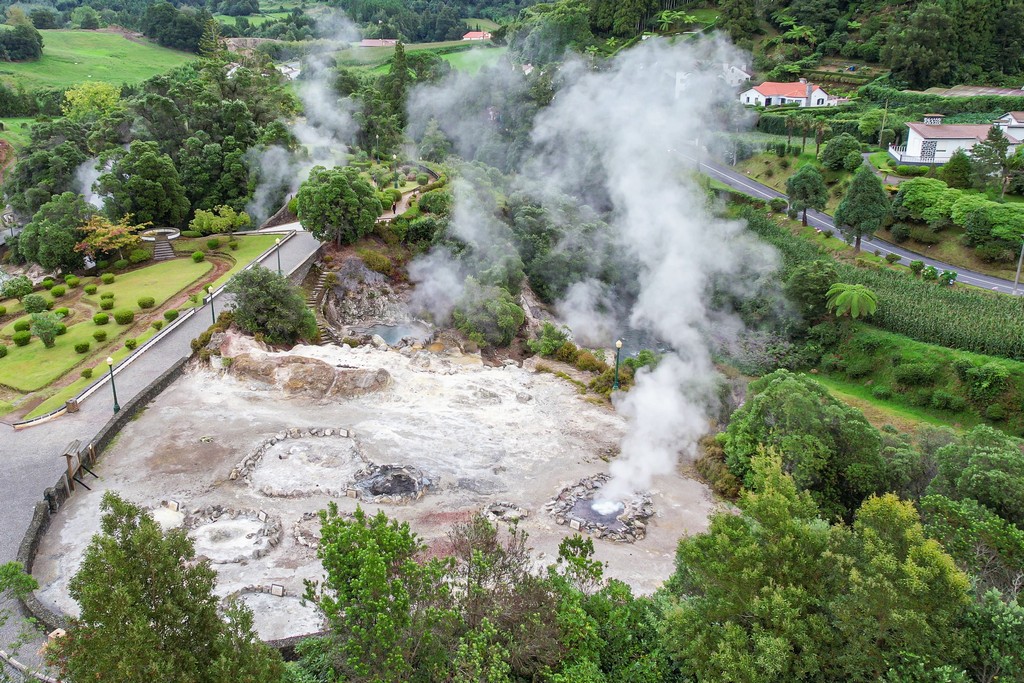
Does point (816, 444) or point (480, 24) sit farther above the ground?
point (480, 24)

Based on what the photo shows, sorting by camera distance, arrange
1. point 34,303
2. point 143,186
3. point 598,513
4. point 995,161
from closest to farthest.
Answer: point 598,513 → point 34,303 → point 143,186 → point 995,161

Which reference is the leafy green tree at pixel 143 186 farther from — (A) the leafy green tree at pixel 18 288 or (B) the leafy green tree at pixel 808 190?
(B) the leafy green tree at pixel 808 190

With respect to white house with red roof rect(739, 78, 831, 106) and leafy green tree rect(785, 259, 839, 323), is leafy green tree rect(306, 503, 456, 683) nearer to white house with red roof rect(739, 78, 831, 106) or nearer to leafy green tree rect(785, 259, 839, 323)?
leafy green tree rect(785, 259, 839, 323)

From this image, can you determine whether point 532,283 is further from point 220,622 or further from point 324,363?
point 220,622

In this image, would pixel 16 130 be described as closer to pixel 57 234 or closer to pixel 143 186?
pixel 143 186

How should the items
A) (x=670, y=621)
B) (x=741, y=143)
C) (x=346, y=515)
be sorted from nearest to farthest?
1. (x=670, y=621)
2. (x=346, y=515)
3. (x=741, y=143)

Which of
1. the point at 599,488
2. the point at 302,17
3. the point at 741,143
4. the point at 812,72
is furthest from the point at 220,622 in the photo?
the point at 302,17

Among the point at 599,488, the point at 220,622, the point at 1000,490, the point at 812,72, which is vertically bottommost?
the point at 599,488

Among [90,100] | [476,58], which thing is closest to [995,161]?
[476,58]

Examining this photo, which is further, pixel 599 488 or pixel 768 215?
pixel 768 215
